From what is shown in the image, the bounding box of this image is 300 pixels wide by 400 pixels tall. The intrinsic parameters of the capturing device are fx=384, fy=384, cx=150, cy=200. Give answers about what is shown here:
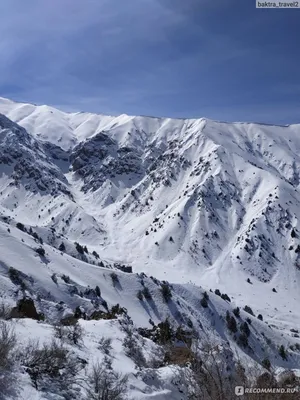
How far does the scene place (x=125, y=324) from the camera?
18844mm

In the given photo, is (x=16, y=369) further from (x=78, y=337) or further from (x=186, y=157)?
(x=186, y=157)

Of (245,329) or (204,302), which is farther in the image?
(204,302)

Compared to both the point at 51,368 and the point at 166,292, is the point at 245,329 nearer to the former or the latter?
the point at 166,292

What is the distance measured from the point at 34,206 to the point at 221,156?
3553 inches

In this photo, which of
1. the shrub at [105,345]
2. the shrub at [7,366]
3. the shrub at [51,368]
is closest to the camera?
the shrub at [7,366]

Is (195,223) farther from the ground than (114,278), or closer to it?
closer to it

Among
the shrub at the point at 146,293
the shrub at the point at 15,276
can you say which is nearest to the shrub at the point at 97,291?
the shrub at the point at 146,293

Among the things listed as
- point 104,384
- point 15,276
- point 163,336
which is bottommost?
point 15,276

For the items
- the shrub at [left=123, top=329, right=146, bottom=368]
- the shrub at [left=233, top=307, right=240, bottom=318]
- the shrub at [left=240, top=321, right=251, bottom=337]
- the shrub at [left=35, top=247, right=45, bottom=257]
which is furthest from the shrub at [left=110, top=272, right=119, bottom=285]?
the shrub at [left=123, top=329, right=146, bottom=368]

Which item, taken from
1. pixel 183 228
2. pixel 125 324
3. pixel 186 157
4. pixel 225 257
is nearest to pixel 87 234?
pixel 183 228

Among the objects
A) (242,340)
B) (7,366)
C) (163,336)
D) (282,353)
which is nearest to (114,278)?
(242,340)

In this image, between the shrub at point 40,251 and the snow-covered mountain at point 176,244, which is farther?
the shrub at point 40,251

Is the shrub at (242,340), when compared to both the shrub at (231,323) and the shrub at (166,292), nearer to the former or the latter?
the shrub at (231,323)


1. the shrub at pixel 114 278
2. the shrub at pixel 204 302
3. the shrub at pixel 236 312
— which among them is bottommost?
the shrub at pixel 236 312
